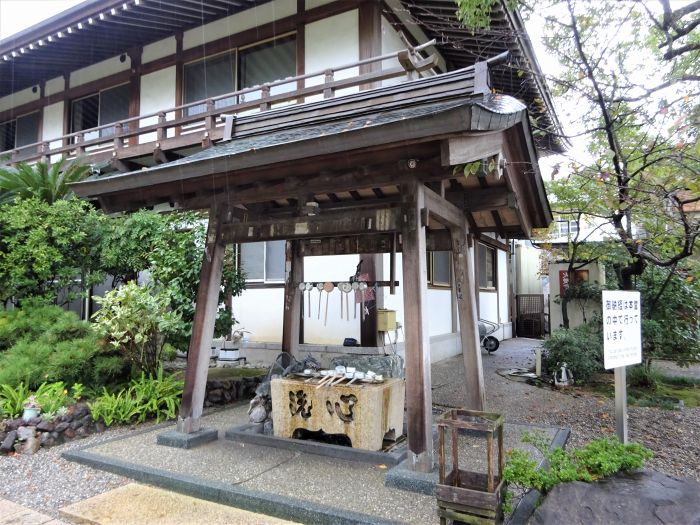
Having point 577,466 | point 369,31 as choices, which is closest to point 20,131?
point 369,31

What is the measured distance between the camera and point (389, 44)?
973cm

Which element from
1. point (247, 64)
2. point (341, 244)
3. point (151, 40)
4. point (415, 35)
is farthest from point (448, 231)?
point (151, 40)

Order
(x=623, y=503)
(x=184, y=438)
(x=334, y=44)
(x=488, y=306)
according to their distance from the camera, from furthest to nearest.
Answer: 1. (x=488, y=306)
2. (x=334, y=44)
3. (x=184, y=438)
4. (x=623, y=503)

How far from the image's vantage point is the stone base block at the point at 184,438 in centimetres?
519

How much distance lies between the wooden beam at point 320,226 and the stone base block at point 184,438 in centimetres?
224

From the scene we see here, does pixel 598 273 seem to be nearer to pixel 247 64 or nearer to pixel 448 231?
pixel 448 231

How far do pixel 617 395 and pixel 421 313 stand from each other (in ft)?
5.89

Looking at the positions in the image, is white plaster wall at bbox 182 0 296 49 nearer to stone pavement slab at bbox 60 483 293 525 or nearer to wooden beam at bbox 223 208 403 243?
wooden beam at bbox 223 208 403 243

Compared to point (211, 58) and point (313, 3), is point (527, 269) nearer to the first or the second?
point (313, 3)

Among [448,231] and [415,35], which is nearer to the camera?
[448,231]

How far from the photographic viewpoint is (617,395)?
403 centimetres

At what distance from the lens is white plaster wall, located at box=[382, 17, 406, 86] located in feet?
30.8

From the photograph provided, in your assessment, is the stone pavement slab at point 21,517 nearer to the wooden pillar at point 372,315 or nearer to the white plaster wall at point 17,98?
the wooden pillar at point 372,315

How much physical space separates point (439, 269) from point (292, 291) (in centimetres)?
630
